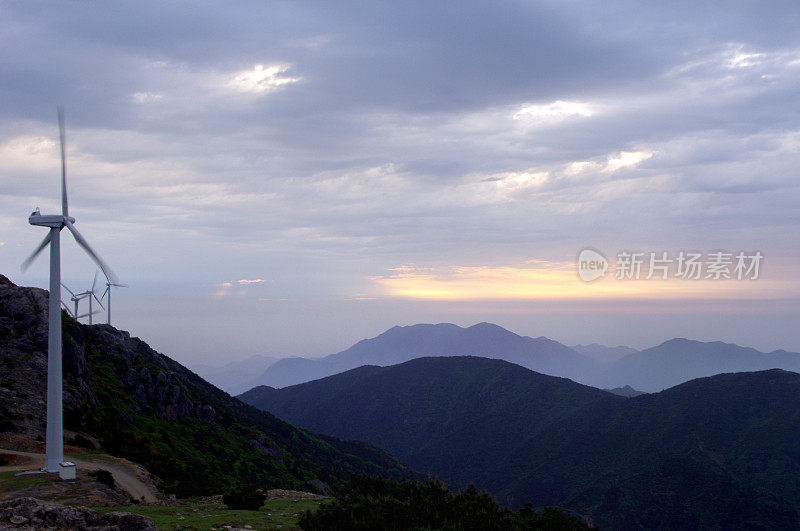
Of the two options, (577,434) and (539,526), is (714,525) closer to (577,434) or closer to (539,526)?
(577,434)

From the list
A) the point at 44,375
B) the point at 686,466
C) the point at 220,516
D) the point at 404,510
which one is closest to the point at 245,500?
the point at 220,516

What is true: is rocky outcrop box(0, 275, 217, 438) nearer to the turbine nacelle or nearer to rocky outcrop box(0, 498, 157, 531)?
the turbine nacelle

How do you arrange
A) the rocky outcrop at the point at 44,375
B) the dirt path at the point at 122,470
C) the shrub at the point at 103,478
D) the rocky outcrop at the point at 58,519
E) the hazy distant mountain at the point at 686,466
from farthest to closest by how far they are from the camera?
the hazy distant mountain at the point at 686,466 → the rocky outcrop at the point at 44,375 → the dirt path at the point at 122,470 → the shrub at the point at 103,478 → the rocky outcrop at the point at 58,519

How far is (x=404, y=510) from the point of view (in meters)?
27.3

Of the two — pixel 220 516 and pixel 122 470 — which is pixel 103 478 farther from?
pixel 220 516

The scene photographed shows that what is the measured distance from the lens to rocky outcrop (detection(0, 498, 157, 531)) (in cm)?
1908

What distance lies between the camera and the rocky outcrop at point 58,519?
19.1 m

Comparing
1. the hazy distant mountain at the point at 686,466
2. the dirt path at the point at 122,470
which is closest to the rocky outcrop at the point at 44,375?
the dirt path at the point at 122,470

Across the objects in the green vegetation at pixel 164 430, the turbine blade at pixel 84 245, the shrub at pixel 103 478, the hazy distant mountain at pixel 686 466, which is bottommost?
the hazy distant mountain at pixel 686 466

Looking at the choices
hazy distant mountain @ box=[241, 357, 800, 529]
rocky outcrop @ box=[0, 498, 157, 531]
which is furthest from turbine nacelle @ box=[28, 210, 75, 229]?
hazy distant mountain @ box=[241, 357, 800, 529]

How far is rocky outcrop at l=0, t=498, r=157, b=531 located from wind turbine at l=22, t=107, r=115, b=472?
880 inches

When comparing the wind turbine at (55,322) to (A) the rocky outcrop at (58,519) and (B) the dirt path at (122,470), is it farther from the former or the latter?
(A) the rocky outcrop at (58,519)

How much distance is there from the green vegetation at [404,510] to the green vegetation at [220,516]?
6.12 feet

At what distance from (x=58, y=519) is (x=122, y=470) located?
3414cm
